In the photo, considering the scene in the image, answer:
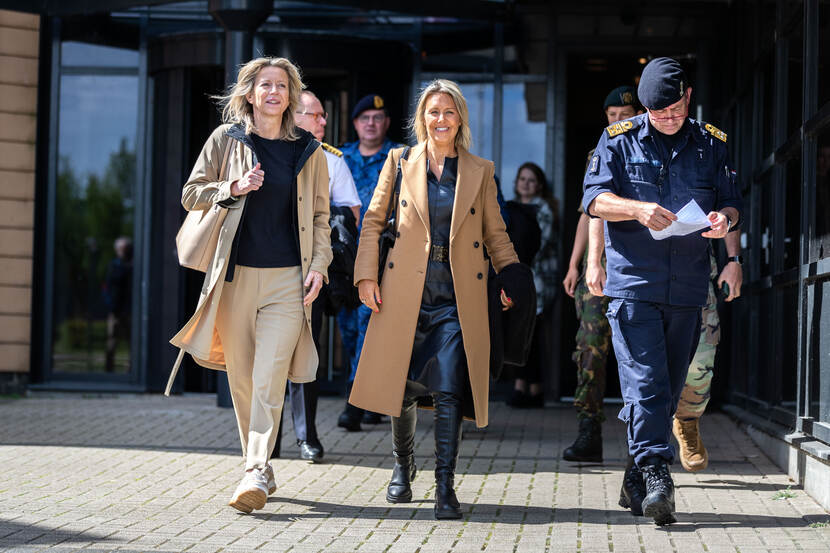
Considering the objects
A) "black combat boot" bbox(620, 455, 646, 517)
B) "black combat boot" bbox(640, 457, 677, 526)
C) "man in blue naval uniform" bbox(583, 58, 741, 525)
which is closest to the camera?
"black combat boot" bbox(640, 457, 677, 526)

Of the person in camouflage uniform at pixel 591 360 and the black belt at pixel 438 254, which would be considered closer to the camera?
the black belt at pixel 438 254

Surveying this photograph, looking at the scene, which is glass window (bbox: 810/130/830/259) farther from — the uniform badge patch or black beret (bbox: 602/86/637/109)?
the uniform badge patch

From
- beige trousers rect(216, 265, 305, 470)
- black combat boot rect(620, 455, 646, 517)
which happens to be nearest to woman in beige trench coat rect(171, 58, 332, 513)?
beige trousers rect(216, 265, 305, 470)

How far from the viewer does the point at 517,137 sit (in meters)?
10.1

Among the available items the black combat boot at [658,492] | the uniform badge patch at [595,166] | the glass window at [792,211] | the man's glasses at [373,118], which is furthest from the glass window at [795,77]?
the man's glasses at [373,118]

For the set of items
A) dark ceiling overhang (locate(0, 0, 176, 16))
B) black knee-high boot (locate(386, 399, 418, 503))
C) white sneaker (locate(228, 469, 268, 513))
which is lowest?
white sneaker (locate(228, 469, 268, 513))

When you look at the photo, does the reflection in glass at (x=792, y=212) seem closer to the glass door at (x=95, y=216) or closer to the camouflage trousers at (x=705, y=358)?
the camouflage trousers at (x=705, y=358)

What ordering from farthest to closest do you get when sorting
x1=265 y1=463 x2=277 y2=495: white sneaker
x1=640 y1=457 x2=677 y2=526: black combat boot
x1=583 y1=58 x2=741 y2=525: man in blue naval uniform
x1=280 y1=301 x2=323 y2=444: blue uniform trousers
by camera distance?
x1=280 y1=301 x2=323 y2=444: blue uniform trousers < x1=265 y1=463 x2=277 y2=495: white sneaker < x1=583 y1=58 x2=741 y2=525: man in blue naval uniform < x1=640 y1=457 x2=677 y2=526: black combat boot

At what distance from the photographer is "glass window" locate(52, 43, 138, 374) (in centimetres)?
1025

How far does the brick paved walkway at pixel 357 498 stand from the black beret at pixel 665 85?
184 centimetres

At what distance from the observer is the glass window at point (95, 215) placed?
1025cm

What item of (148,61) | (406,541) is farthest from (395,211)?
(148,61)

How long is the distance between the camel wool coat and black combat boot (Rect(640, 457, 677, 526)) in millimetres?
842

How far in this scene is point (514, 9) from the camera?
32.1 ft
